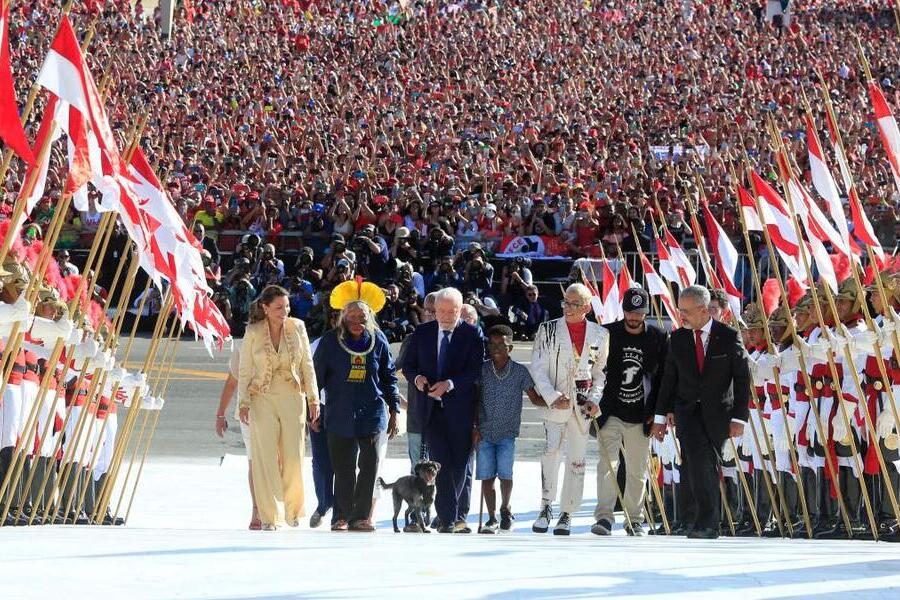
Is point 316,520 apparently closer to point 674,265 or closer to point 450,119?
point 674,265

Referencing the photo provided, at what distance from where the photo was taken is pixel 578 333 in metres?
11.2

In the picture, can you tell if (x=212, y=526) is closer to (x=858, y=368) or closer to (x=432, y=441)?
(x=432, y=441)

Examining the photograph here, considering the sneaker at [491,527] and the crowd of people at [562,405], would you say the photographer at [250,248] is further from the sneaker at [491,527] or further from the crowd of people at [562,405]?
the sneaker at [491,527]

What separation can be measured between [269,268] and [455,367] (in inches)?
509

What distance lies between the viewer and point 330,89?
108ft

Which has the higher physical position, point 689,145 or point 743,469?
point 689,145

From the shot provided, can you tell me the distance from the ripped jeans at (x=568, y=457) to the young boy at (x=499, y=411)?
30 centimetres

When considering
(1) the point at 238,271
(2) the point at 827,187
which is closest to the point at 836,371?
(2) the point at 827,187

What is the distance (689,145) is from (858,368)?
1727 cm

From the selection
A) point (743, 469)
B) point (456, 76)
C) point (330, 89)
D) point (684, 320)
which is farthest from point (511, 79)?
point (684, 320)

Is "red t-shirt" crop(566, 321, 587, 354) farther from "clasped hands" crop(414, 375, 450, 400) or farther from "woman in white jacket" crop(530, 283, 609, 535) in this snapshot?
"clasped hands" crop(414, 375, 450, 400)

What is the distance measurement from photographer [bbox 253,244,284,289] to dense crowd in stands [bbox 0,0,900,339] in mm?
27

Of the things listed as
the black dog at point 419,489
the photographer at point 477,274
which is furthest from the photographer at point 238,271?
the black dog at point 419,489

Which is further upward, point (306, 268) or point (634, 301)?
point (306, 268)
